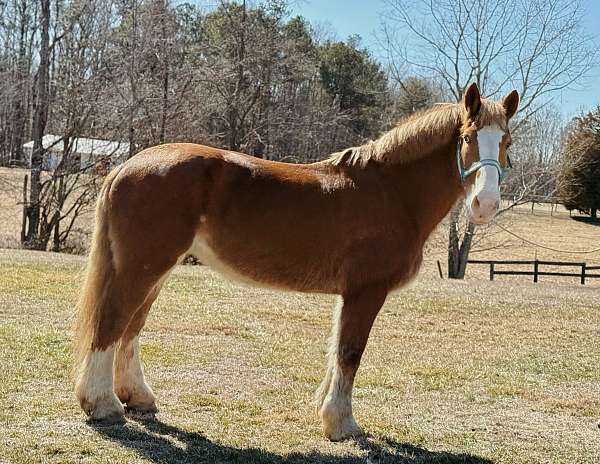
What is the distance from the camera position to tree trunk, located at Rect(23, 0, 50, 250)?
675 inches

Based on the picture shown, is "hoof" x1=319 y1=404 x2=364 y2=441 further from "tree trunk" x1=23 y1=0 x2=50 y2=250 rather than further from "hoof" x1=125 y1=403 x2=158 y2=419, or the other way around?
"tree trunk" x1=23 y1=0 x2=50 y2=250

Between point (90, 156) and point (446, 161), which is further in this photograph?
point (90, 156)

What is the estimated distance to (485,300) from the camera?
36.4 ft

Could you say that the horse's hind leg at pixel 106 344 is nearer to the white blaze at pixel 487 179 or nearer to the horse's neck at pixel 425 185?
the horse's neck at pixel 425 185

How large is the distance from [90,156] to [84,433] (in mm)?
15576

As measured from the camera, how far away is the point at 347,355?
4.02 meters

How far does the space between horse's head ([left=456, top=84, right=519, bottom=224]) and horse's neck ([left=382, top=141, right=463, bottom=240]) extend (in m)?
0.21

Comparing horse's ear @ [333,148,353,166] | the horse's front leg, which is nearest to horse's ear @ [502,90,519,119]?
horse's ear @ [333,148,353,166]

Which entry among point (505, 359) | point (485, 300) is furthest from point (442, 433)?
point (485, 300)

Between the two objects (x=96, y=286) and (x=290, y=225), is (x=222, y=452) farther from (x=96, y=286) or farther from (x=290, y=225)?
(x=290, y=225)

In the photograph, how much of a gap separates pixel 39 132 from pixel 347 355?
52.7 feet

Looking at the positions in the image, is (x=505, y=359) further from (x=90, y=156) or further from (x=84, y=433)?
(x=90, y=156)

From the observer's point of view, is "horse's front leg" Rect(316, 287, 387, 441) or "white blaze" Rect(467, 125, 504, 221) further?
"horse's front leg" Rect(316, 287, 387, 441)

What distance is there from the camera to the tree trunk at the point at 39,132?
17.2 metres
